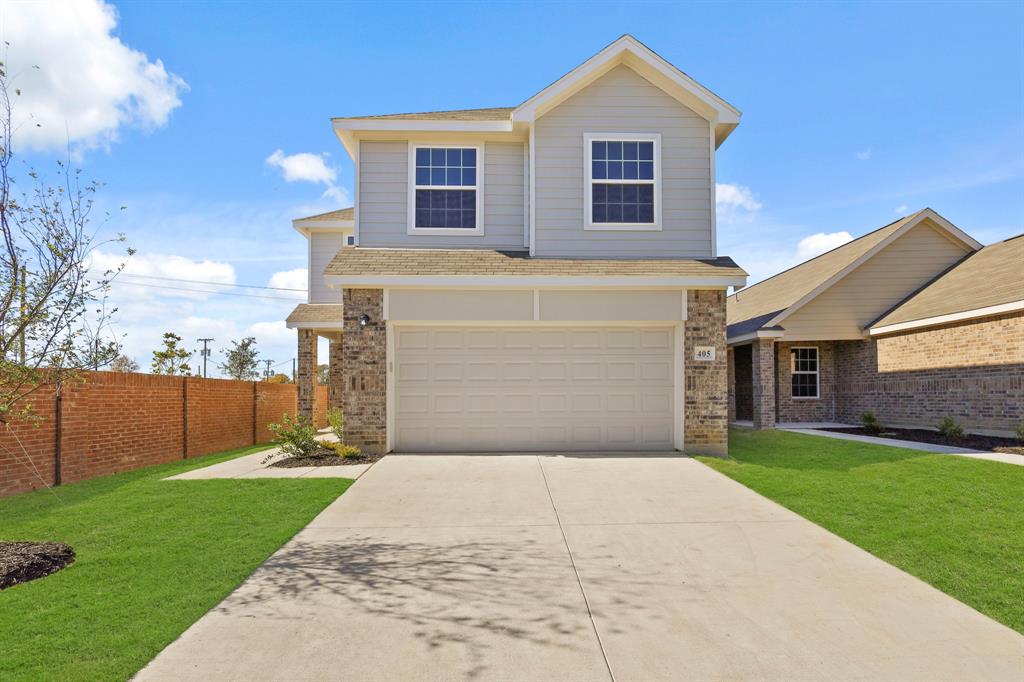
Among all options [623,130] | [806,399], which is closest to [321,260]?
[623,130]

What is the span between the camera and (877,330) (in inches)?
647

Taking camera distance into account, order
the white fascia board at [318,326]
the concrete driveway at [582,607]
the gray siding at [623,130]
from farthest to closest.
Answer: the white fascia board at [318,326] < the gray siding at [623,130] < the concrete driveway at [582,607]

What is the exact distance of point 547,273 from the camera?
35.1ft

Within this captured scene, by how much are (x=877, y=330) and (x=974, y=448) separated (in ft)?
18.1

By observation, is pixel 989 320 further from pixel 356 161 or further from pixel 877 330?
pixel 356 161

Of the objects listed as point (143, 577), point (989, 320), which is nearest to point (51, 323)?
point (143, 577)

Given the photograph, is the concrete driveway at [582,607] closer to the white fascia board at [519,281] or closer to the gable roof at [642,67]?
the white fascia board at [519,281]

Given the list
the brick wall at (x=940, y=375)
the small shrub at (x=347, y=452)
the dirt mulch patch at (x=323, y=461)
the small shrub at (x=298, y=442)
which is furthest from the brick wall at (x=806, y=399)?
the small shrub at (x=298, y=442)

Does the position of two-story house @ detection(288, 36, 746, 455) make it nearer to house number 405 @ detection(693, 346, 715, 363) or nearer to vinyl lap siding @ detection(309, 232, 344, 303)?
house number 405 @ detection(693, 346, 715, 363)

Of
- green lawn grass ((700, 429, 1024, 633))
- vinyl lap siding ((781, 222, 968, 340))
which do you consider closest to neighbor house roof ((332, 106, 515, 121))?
green lawn grass ((700, 429, 1024, 633))

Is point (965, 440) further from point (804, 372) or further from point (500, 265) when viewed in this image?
point (500, 265)

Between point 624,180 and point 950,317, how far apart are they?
8.82m

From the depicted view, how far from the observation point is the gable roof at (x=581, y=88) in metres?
11.5

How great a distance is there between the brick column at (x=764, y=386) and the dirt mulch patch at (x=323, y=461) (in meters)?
10.7
